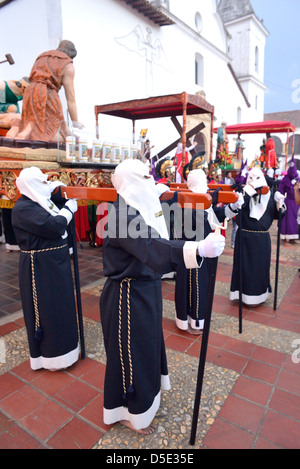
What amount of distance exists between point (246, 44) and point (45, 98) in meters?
20.4

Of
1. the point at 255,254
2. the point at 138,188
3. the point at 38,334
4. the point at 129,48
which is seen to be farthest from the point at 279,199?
the point at 129,48

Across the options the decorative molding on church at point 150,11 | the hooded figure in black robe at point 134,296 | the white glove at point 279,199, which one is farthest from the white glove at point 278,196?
the decorative molding on church at point 150,11

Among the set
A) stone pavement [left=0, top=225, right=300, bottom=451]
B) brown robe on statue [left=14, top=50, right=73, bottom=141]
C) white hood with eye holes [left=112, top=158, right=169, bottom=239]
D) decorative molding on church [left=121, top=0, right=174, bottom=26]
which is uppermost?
decorative molding on church [left=121, top=0, right=174, bottom=26]

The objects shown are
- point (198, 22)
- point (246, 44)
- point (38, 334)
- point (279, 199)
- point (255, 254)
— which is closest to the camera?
point (38, 334)

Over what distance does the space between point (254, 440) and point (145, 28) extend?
40.1 feet

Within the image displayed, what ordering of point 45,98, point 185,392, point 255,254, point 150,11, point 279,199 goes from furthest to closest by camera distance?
point 150,11
point 45,98
point 255,254
point 279,199
point 185,392

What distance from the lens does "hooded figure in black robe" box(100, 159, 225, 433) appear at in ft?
5.89

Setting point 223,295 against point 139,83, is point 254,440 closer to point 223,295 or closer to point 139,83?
point 223,295

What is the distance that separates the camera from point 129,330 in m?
2.02

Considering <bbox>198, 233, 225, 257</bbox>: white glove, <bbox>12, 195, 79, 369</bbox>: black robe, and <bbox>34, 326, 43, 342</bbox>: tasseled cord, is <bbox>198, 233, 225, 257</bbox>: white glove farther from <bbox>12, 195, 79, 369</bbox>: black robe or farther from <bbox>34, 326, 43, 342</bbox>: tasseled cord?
<bbox>34, 326, 43, 342</bbox>: tasseled cord

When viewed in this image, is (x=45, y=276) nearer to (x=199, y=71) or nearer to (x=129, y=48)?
(x=129, y=48)

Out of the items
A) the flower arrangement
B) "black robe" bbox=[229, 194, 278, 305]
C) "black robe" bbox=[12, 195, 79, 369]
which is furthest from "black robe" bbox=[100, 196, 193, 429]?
the flower arrangement

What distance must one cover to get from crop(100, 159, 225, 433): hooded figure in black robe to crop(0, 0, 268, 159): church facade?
122 inches
